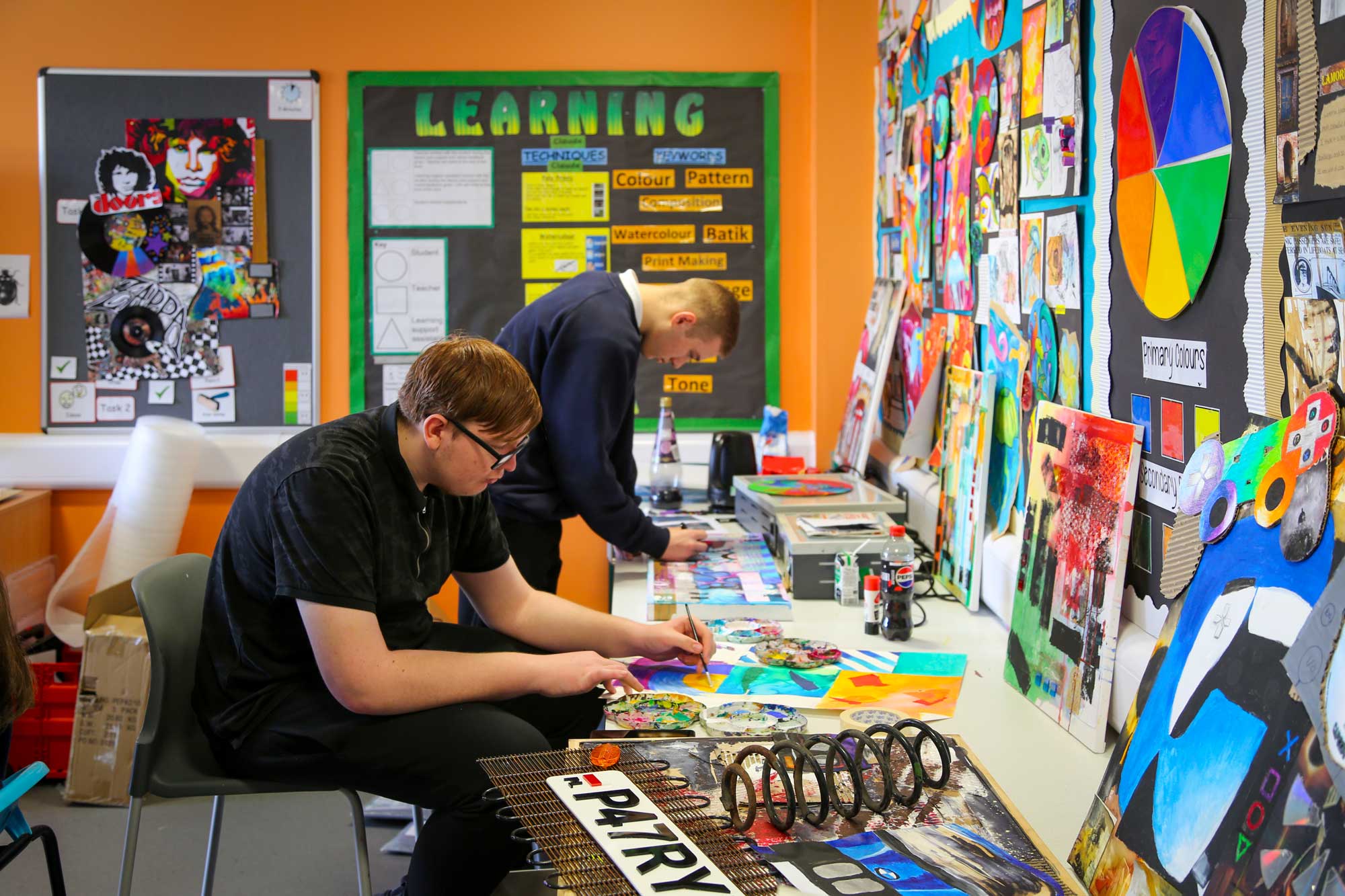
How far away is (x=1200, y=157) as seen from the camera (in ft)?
4.89

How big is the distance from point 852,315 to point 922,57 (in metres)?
1.03

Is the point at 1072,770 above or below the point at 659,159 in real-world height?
below

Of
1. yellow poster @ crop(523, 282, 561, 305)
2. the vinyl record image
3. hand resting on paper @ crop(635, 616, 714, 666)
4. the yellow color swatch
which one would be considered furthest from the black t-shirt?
the vinyl record image

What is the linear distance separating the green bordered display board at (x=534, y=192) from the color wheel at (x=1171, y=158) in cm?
229

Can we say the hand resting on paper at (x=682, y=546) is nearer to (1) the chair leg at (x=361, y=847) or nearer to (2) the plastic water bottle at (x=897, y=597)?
(2) the plastic water bottle at (x=897, y=597)

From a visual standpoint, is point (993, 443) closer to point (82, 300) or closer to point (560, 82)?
point (560, 82)

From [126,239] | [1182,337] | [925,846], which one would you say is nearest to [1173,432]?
[1182,337]

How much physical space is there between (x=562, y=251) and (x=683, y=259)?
1.40 feet

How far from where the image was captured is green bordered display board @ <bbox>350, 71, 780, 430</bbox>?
12.8 feet

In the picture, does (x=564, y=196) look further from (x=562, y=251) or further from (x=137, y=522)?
(x=137, y=522)

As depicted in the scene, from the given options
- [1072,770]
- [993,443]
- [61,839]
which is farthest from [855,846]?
[61,839]

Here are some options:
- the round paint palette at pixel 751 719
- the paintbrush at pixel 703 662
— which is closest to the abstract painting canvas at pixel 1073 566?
the round paint palette at pixel 751 719

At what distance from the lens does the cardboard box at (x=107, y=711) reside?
3.07 m

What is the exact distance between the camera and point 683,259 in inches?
157
